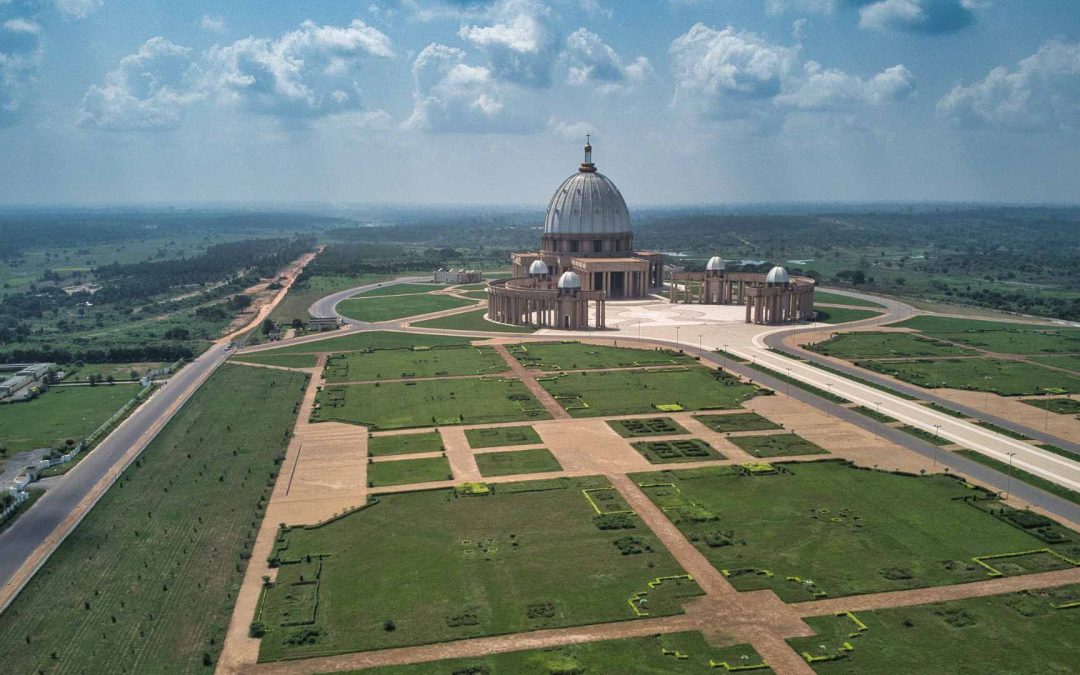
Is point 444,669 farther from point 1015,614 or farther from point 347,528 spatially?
point 1015,614

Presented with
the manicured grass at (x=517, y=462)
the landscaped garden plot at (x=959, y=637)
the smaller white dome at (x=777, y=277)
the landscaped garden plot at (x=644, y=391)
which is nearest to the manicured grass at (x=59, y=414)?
the manicured grass at (x=517, y=462)

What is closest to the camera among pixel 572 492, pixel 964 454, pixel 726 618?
pixel 726 618

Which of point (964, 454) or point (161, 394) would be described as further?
point (161, 394)

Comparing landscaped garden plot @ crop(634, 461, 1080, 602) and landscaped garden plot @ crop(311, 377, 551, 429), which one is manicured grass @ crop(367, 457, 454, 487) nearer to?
landscaped garden plot @ crop(311, 377, 551, 429)

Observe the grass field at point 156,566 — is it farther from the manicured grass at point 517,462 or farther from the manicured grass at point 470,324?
the manicured grass at point 470,324

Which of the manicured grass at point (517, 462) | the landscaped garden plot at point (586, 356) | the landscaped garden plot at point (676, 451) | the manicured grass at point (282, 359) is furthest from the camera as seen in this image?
the manicured grass at point (282, 359)

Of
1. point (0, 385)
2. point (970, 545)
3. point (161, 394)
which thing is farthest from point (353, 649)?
point (0, 385)

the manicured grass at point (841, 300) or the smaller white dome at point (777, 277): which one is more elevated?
the smaller white dome at point (777, 277)

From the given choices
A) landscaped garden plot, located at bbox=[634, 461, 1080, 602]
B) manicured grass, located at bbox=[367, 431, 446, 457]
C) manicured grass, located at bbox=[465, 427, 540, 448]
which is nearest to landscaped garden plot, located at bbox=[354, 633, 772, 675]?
landscaped garden plot, located at bbox=[634, 461, 1080, 602]
